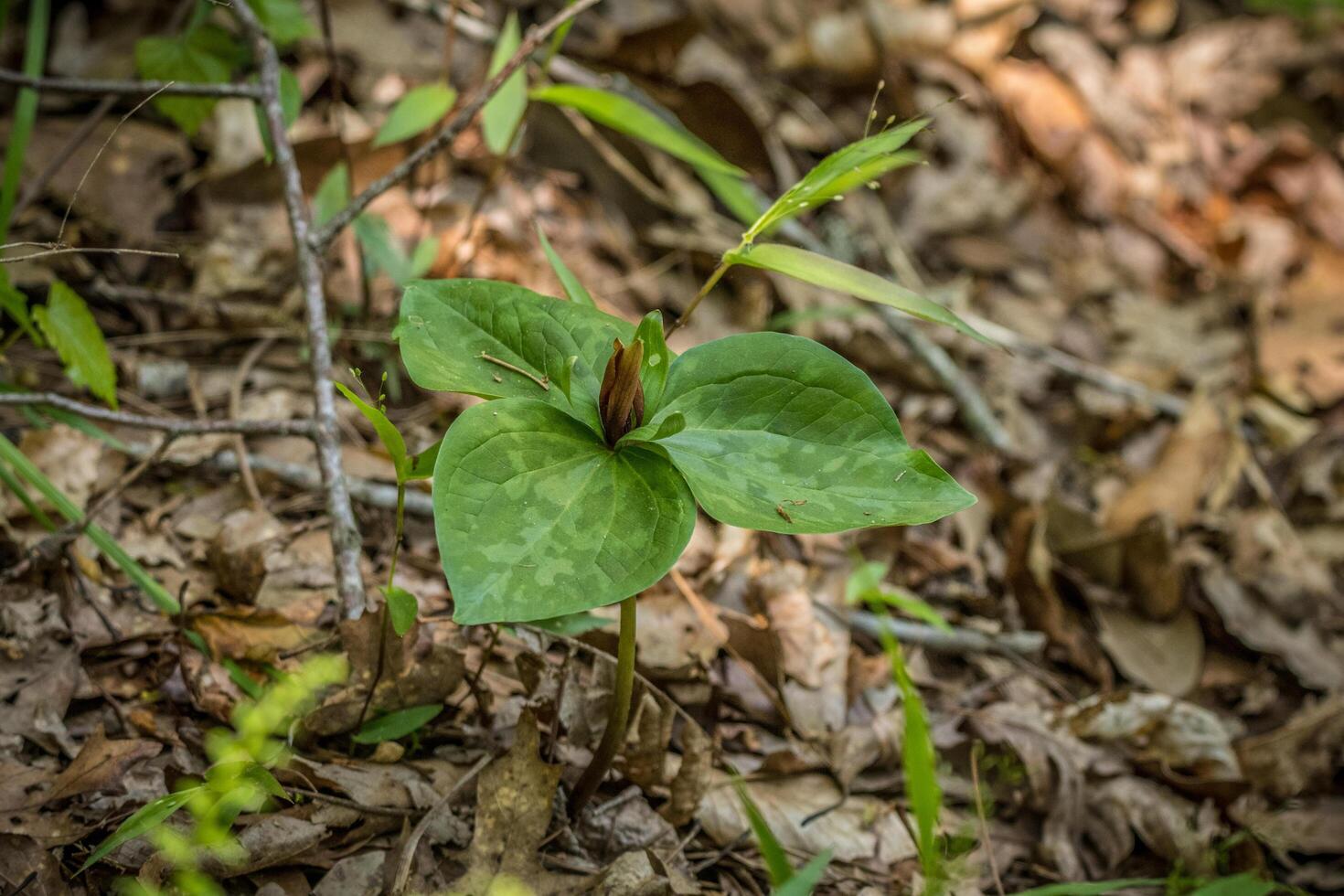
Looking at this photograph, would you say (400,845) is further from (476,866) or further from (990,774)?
(990,774)

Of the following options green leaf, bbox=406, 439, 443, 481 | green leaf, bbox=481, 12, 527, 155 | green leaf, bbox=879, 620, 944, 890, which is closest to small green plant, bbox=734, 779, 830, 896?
green leaf, bbox=879, 620, 944, 890

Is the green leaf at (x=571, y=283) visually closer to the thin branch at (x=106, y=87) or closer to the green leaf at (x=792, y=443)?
the green leaf at (x=792, y=443)

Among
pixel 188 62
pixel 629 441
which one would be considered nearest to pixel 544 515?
pixel 629 441

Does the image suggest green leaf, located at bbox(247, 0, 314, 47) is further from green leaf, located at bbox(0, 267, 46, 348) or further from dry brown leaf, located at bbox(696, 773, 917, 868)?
dry brown leaf, located at bbox(696, 773, 917, 868)

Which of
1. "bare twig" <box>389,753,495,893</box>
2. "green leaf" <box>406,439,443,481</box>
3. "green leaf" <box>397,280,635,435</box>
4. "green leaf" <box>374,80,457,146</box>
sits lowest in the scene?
"bare twig" <box>389,753,495,893</box>

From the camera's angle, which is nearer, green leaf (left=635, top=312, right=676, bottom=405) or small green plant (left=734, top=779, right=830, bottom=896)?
small green plant (left=734, top=779, right=830, bottom=896)

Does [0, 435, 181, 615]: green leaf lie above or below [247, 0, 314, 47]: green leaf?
below

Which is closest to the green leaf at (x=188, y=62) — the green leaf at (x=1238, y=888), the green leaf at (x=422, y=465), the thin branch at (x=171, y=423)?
the thin branch at (x=171, y=423)

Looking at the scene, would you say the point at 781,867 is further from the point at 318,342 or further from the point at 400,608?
the point at 318,342
